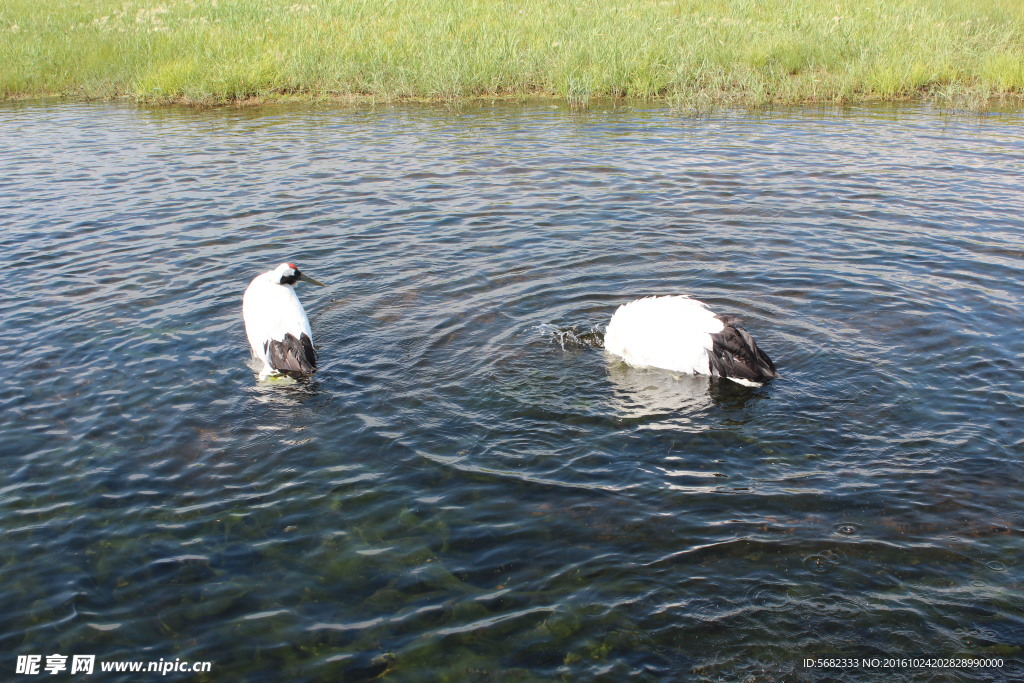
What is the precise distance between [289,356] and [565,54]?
45.8ft

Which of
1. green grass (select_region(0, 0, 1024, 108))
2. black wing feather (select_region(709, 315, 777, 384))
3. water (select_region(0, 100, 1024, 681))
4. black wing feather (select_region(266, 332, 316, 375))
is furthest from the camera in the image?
green grass (select_region(0, 0, 1024, 108))

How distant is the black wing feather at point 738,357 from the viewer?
673cm

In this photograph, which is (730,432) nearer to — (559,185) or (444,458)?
(444,458)

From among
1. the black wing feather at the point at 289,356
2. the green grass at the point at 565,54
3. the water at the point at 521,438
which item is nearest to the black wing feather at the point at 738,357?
the water at the point at 521,438

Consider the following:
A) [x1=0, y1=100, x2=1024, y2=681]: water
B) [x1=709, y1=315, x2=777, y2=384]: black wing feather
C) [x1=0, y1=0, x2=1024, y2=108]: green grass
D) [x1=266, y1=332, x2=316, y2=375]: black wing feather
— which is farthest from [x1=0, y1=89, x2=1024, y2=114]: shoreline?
[x1=266, y1=332, x2=316, y2=375]: black wing feather

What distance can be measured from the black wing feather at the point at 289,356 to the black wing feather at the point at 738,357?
3.46 metres

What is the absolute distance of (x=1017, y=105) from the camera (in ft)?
52.5

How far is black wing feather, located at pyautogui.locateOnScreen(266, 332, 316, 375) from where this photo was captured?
23.7 ft

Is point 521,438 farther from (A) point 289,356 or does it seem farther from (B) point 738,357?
(A) point 289,356

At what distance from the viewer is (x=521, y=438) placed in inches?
243

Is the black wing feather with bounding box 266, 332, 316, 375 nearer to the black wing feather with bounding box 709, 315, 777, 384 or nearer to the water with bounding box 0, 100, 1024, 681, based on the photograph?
the water with bounding box 0, 100, 1024, 681

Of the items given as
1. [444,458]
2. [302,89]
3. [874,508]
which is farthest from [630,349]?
[302,89]

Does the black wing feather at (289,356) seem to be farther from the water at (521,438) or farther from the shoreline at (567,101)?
the shoreline at (567,101)

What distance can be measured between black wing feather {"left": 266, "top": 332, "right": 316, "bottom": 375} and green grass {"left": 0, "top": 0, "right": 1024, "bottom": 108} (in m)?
12.2
